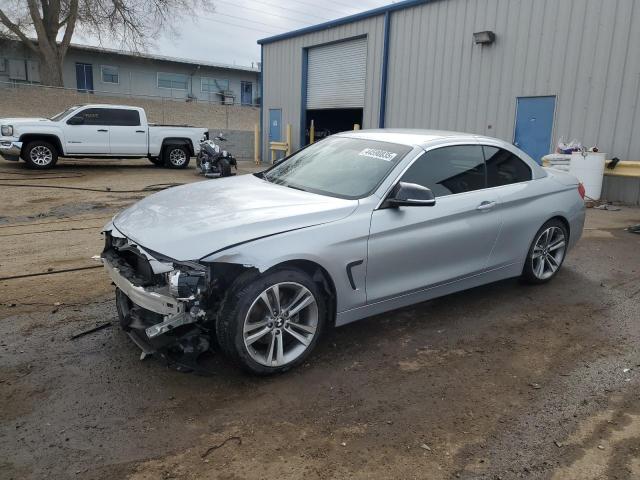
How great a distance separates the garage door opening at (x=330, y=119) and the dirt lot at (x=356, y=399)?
17.2m

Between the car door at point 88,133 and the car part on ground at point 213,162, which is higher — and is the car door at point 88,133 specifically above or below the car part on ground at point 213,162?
above

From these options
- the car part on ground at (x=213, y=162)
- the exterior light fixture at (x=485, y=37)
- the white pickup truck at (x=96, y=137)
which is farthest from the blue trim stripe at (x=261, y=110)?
the exterior light fixture at (x=485, y=37)

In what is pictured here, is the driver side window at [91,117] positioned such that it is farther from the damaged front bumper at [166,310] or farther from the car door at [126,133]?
the damaged front bumper at [166,310]

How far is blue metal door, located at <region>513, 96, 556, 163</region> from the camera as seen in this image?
12552 mm

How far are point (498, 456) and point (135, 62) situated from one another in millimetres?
37581

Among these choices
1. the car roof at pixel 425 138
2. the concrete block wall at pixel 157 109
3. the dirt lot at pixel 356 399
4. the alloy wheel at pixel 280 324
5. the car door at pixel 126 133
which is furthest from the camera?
the concrete block wall at pixel 157 109

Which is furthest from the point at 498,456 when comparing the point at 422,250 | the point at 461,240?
the point at 461,240

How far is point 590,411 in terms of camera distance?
3146mm

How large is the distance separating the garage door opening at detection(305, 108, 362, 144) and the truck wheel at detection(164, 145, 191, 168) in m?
5.44

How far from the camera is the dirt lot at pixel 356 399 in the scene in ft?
8.63

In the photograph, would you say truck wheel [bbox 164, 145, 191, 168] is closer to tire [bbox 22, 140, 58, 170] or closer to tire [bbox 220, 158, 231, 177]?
tire [bbox 220, 158, 231, 177]

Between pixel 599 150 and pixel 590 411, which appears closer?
pixel 590 411

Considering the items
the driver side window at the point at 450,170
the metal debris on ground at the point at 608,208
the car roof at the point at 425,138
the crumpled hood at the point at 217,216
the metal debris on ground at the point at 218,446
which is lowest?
the metal debris on ground at the point at 218,446

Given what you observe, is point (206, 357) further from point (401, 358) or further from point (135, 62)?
point (135, 62)
